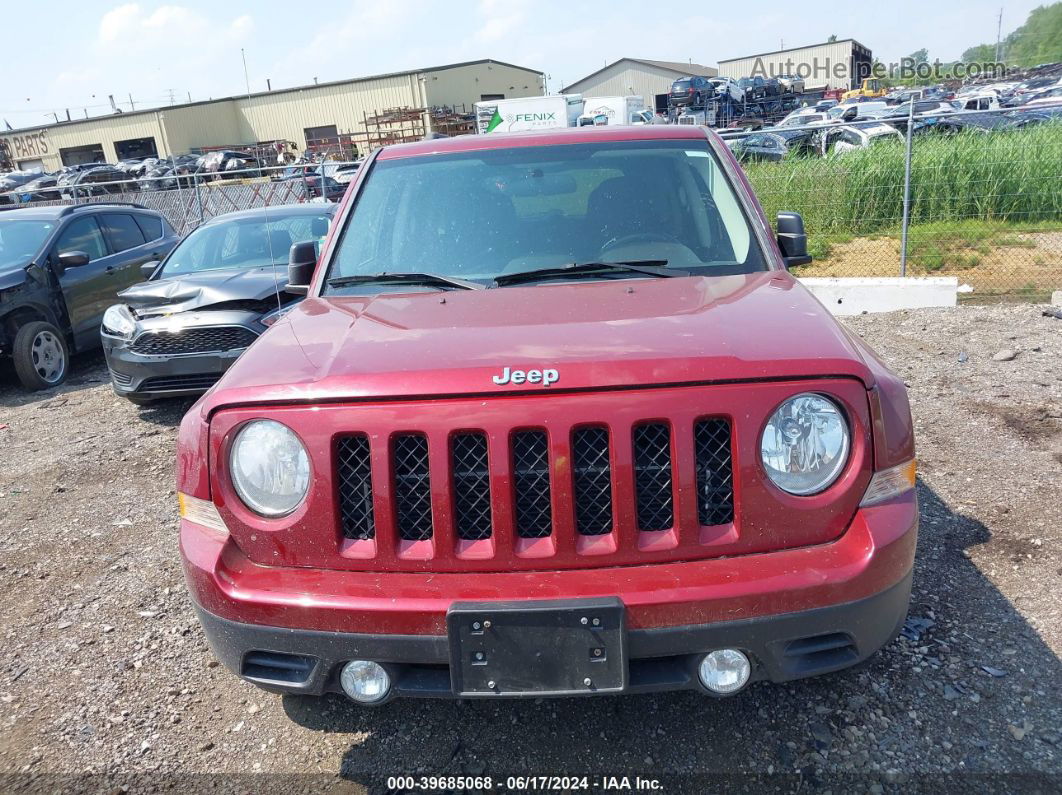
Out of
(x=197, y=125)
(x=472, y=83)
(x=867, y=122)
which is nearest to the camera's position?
(x=867, y=122)

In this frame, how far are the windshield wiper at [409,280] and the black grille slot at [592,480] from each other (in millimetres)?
1109

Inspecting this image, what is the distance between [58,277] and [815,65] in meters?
70.9

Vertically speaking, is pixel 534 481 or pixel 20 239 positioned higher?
pixel 20 239

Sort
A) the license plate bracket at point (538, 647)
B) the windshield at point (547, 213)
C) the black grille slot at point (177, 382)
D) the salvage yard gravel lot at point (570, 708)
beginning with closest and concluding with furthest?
the license plate bracket at point (538, 647), the salvage yard gravel lot at point (570, 708), the windshield at point (547, 213), the black grille slot at point (177, 382)

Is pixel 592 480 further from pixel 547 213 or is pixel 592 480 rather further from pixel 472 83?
pixel 472 83

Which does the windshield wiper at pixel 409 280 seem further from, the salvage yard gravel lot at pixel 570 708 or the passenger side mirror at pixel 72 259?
the passenger side mirror at pixel 72 259

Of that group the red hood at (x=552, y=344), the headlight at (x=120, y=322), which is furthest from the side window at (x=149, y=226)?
the red hood at (x=552, y=344)

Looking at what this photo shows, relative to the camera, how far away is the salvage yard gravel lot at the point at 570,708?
97.3 inches

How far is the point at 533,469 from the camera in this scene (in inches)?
81.4

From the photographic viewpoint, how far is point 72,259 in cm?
829

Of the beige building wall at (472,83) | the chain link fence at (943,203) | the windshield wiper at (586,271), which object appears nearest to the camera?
the windshield wiper at (586,271)

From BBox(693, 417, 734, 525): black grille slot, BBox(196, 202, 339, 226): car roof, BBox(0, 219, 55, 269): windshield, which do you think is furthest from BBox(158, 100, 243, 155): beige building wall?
BBox(693, 417, 734, 525): black grille slot

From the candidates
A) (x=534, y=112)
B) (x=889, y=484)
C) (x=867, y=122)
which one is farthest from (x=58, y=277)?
(x=534, y=112)

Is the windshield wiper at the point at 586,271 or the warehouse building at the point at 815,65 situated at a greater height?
the warehouse building at the point at 815,65
